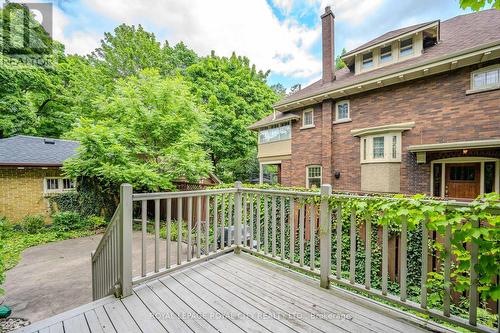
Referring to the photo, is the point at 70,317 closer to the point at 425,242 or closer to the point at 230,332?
the point at 230,332

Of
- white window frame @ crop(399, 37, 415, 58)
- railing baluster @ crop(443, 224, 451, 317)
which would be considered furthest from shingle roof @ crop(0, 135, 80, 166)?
white window frame @ crop(399, 37, 415, 58)

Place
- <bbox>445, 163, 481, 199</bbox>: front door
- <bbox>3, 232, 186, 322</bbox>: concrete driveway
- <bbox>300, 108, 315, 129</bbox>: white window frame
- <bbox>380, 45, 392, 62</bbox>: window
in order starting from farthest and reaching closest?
<bbox>300, 108, 315, 129</bbox>: white window frame, <bbox>380, 45, 392, 62</bbox>: window, <bbox>445, 163, 481, 199</bbox>: front door, <bbox>3, 232, 186, 322</bbox>: concrete driveway

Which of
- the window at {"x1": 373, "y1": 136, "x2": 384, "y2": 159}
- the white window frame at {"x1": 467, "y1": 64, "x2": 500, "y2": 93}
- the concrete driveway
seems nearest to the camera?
the concrete driveway

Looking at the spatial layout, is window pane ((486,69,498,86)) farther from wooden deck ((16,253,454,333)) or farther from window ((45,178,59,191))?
window ((45,178,59,191))

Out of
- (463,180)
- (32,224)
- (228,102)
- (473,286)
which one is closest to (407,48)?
(463,180)

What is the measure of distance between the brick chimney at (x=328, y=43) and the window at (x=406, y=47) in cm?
271

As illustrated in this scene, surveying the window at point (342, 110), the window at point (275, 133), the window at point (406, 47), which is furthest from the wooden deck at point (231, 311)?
the window at point (406, 47)

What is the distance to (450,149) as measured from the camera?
661cm

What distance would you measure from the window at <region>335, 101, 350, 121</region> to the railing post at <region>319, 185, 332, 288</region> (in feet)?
26.6

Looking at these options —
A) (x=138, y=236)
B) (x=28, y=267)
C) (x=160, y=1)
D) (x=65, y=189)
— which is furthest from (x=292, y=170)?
(x=65, y=189)

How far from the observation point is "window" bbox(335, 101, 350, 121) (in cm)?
930

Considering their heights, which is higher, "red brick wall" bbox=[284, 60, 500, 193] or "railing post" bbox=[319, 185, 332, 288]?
"red brick wall" bbox=[284, 60, 500, 193]

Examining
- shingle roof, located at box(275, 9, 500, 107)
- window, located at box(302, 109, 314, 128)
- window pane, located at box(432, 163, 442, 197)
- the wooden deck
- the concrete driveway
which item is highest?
shingle roof, located at box(275, 9, 500, 107)

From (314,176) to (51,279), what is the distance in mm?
9633
